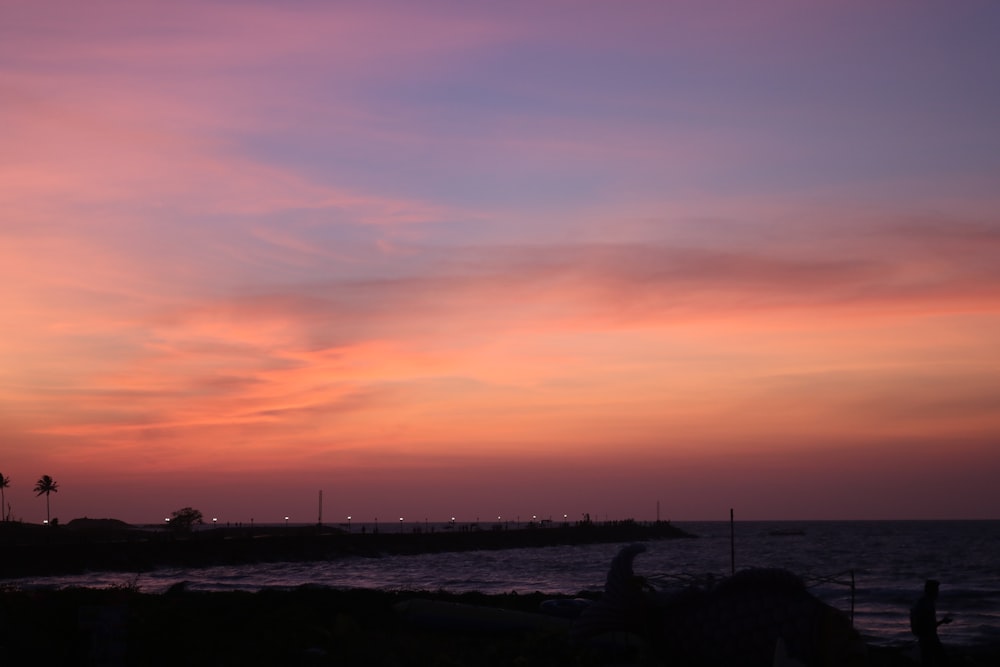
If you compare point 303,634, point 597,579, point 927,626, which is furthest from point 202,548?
point 927,626

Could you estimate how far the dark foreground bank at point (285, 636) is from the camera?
51.9 feet

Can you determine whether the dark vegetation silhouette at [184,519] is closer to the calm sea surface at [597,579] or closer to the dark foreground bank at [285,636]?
the calm sea surface at [597,579]

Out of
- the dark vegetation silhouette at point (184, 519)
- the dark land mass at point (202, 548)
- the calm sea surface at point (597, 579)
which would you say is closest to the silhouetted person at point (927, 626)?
the calm sea surface at point (597, 579)

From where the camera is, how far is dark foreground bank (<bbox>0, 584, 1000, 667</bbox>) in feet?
51.9

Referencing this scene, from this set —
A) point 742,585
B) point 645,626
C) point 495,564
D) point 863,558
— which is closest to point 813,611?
point 742,585

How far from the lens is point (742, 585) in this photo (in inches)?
607

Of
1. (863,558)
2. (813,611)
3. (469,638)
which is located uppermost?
(813,611)

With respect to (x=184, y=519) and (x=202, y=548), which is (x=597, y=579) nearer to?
(x=202, y=548)

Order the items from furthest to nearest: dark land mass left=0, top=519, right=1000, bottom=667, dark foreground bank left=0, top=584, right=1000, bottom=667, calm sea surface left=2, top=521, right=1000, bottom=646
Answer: calm sea surface left=2, top=521, right=1000, bottom=646 → dark land mass left=0, top=519, right=1000, bottom=667 → dark foreground bank left=0, top=584, right=1000, bottom=667

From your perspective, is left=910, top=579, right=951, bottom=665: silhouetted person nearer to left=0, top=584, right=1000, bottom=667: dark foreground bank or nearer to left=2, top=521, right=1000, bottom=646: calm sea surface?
left=0, top=584, right=1000, bottom=667: dark foreground bank

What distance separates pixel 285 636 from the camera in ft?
58.2

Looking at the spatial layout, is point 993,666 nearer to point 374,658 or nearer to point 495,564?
point 374,658

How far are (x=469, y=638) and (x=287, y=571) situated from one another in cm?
5201

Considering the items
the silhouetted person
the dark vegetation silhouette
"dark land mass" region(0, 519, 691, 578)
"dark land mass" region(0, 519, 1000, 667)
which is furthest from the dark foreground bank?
the dark vegetation silhouette
